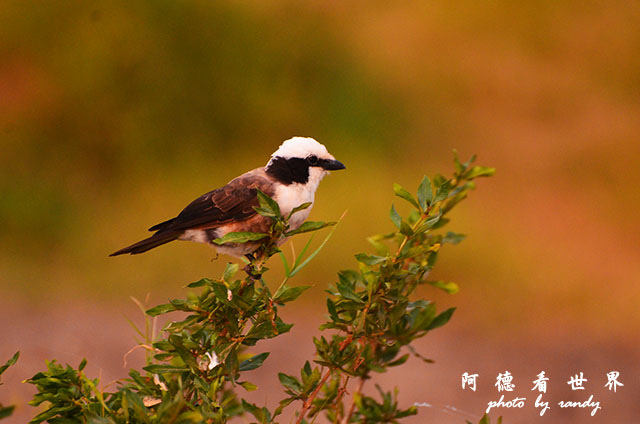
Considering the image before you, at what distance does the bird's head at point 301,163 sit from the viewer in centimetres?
262

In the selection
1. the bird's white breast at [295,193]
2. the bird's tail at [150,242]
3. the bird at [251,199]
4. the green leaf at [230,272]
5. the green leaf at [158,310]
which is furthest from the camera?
the bird's white breast at [295,193]

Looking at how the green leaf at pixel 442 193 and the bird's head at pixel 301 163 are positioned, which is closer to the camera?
the green leaf at pixel 442 193

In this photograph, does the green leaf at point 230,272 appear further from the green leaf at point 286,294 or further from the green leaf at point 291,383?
the green leaf at point 291,383

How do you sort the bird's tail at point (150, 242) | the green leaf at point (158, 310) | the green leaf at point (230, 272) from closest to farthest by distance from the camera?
the green leaf at point (158, 310), the green leaf at point (230, 272), the bird's tail at point (150, 242)

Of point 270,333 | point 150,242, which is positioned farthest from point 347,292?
point 150,242

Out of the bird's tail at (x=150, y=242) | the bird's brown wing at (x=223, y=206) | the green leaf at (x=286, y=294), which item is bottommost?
the green leaf at (x=286, y=294)

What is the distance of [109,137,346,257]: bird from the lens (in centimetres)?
244

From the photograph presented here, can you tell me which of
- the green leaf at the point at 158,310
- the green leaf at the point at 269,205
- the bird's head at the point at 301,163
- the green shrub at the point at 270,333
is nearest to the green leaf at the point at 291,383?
the green shrub at the point at 270,333

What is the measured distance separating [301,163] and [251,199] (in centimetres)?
23

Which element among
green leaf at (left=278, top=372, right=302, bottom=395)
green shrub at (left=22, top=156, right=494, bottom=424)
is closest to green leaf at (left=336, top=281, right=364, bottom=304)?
green shrub at (left=22, top=156, right=494, bottom=424)

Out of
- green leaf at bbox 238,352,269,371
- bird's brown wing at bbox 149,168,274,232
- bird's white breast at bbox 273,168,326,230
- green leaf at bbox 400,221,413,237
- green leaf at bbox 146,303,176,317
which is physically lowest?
green leaf at bbox 238,352,269,371

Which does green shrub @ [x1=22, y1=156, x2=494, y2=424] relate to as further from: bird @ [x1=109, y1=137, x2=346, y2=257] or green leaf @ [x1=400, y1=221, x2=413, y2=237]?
bird @ [x1=109, y1=137, x2=346, y2=257]

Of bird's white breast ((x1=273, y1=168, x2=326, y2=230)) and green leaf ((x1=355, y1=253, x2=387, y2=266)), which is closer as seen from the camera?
green leaf ((x1=355, y1=253, x2=387, y2=266))

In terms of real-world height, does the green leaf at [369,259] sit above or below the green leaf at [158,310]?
above
